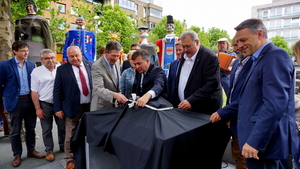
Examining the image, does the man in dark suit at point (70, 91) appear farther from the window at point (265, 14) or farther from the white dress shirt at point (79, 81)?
the window at point (265, 14)

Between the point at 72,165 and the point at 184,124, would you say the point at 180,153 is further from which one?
the point at 72,165

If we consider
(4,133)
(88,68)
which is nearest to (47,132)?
(88,68)

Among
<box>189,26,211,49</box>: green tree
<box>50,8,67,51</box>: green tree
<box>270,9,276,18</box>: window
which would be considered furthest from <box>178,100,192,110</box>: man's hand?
<box>270,9,276,18</box>: window

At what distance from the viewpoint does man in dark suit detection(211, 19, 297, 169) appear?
1.53m

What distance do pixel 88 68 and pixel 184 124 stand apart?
219 centimetres

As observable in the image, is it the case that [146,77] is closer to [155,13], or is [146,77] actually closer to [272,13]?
[155,13]

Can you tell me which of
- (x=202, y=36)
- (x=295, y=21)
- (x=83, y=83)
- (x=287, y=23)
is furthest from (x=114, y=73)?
(x=287, y=23)

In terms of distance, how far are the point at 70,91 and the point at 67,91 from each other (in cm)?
5

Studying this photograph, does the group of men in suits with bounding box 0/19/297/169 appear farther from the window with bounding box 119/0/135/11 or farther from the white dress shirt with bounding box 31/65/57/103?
the window with bounding box 119/0/135/11

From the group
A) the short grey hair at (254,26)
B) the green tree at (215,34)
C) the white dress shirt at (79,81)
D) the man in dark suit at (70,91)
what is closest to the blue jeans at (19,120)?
the man in dark suit at (70,91)

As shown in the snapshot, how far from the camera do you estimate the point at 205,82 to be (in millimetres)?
2895

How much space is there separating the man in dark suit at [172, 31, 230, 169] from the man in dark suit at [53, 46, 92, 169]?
1554mm

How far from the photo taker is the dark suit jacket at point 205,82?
279 centimetres

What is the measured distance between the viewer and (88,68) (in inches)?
141
